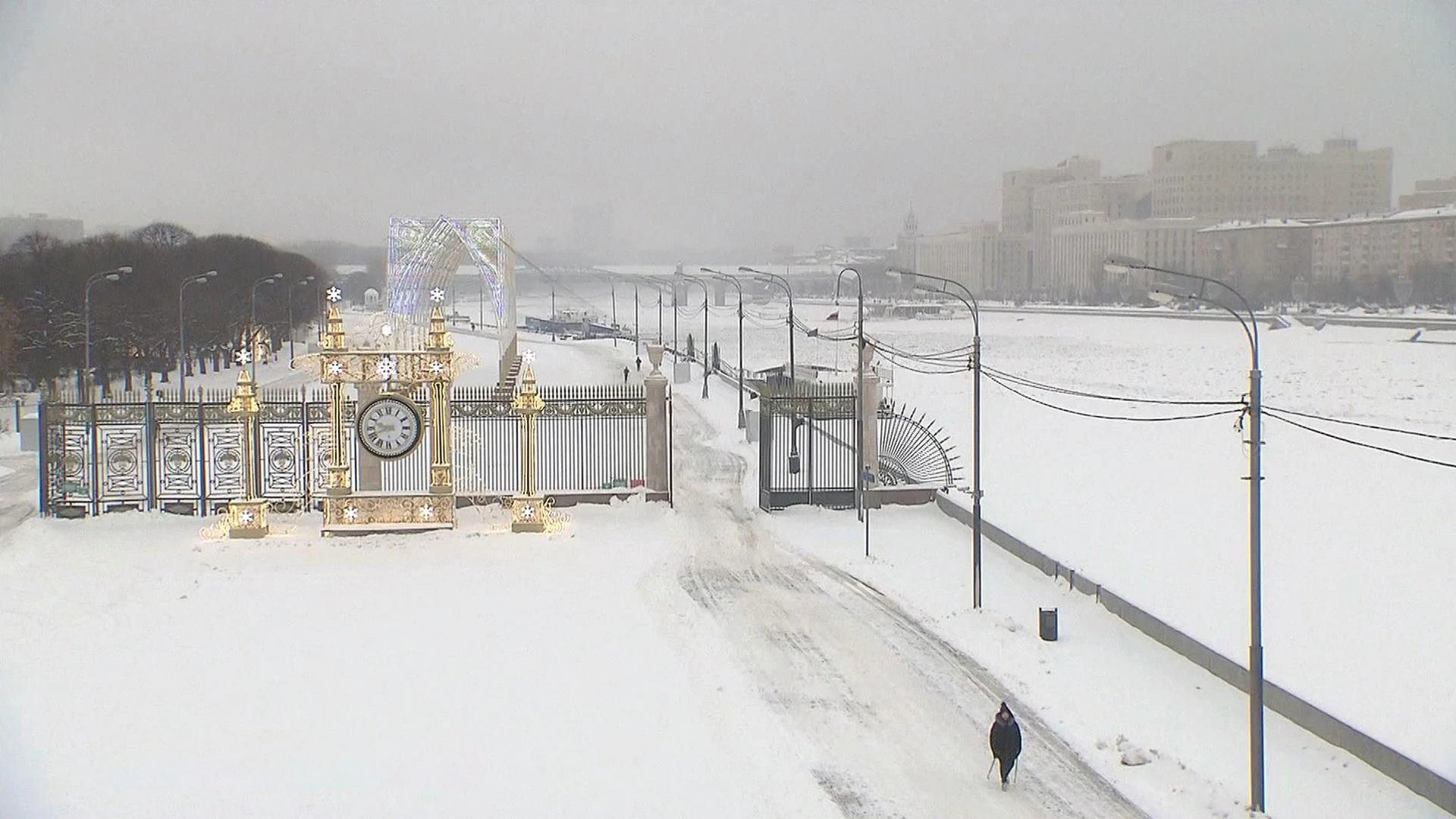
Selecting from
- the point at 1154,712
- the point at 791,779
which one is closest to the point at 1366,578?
the point at 1154,712

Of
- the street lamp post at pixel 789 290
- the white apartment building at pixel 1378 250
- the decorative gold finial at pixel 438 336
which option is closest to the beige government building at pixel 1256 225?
the white apartment building at pixel 1378 250

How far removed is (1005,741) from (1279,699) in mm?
3805

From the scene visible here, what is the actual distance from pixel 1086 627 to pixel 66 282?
51773 millimetres

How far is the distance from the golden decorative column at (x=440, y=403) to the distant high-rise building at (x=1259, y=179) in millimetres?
151735

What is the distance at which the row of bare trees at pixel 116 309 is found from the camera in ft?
170

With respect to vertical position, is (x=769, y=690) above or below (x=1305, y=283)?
below

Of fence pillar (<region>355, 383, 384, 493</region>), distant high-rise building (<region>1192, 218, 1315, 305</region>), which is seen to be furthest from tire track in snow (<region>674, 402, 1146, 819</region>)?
distant high-rise building (<region>1192, 218, 1315, 305</region>)

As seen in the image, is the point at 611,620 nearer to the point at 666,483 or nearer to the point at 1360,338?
the point at 666,483

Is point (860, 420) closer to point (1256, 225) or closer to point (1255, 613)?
point (1255, 613)

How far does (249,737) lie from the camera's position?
564 inches

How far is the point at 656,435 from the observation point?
1067 inches

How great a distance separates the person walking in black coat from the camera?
1284 centimetres

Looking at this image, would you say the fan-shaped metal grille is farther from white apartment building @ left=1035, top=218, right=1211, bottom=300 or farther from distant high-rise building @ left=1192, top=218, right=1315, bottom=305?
white apartment building @ left=1035, top=218, right=1211, bottom=300

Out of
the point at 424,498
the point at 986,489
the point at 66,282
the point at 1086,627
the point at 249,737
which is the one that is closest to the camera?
the point at 249,737
